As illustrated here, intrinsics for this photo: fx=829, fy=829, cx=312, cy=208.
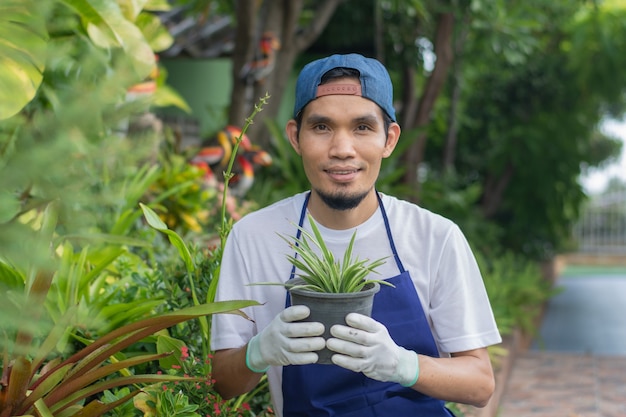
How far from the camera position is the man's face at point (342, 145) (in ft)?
6.75

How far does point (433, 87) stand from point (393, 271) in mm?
6171

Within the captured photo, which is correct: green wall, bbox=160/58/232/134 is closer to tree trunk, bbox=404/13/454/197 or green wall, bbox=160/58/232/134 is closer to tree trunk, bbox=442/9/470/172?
tree trunk, bbox=404/13/454/197

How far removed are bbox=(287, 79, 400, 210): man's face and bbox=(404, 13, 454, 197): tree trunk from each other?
5341 mm

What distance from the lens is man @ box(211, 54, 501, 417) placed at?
2.06 m

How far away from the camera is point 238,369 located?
2.07 metres

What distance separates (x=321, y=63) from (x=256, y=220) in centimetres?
46

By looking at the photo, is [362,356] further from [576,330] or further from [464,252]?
[576,330]

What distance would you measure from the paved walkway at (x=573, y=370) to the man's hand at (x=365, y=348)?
3.64m

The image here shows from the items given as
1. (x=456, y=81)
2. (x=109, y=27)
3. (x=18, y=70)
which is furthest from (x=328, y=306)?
(x=456, y=81)

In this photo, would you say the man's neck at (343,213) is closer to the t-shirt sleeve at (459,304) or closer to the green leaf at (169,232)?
the t-shirt sleeve at (459,304)

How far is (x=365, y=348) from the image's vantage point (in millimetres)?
1792

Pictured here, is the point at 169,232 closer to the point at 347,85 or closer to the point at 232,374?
the point at 232,374

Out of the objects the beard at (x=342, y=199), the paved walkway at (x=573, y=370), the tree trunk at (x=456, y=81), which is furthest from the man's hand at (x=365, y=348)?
the tree trunk at (x=456, y=81)

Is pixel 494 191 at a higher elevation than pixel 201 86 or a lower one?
lower
